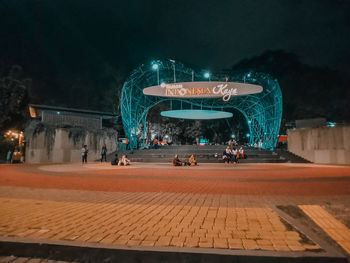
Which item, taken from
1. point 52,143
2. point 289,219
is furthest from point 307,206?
point 52,143

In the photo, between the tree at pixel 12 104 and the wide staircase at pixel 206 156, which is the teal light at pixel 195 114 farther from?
the tree at pixel 12 104

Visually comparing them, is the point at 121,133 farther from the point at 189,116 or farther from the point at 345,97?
the point at 345,97

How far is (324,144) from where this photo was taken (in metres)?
24.8

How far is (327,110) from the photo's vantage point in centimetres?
8150

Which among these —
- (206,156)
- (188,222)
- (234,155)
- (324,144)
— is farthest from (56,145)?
(324,144)

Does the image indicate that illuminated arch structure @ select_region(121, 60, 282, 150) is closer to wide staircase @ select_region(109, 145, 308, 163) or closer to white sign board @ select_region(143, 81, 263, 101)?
white sign board @ select_region(143, 81, 263, 101)

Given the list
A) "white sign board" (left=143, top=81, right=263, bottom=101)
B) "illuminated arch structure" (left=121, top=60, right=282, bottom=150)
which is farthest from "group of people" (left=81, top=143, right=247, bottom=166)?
"illuminated arch structure" (left=121, top=60, right=282, bottom=150)

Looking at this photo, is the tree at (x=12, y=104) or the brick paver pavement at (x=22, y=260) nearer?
the brick paver pavement at (x=22, y=260)

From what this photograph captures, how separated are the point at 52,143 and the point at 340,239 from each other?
30.2 meters

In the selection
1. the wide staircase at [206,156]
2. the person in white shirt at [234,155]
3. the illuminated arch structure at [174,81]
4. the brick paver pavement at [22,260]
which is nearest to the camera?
the brick paver pavement at [22,260]

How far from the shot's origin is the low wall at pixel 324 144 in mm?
23328

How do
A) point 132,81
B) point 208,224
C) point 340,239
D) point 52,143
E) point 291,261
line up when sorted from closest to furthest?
point 291,261, point 340,239, point 208,224, point 52,143, point 132,81

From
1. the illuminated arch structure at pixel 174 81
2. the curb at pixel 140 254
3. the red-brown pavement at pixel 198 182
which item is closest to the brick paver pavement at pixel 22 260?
the curb at pixel 140 254

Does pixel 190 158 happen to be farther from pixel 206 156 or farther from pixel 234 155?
pixel 206 156
